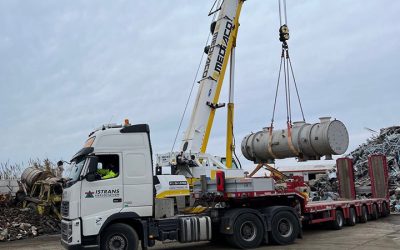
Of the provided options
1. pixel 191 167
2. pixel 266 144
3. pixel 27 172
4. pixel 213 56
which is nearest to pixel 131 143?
pixel 191 167

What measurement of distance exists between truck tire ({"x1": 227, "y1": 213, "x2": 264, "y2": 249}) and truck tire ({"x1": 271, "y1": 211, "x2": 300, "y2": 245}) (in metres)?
0.45

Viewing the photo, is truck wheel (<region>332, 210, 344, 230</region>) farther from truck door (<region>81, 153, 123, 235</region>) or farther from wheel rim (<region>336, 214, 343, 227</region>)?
truck door (<region>81, 153, 123, 235</region>)

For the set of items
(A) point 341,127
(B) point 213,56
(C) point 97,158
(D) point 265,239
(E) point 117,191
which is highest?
(B) point 213,56

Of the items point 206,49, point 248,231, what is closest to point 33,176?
point 206,49

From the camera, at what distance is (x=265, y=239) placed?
12820 millimetres

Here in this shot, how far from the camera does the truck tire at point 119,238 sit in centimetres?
1052

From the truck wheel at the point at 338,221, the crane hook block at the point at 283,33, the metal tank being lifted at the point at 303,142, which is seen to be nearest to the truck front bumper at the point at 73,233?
the metal tank being lifted at the point at 303,142

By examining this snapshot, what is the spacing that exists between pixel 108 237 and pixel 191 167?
185 inches

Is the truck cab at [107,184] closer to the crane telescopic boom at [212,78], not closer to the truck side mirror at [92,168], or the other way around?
the truck side mirror at [92,168]

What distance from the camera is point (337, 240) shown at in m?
13.2

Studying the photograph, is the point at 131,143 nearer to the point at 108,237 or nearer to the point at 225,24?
the point at 108,237

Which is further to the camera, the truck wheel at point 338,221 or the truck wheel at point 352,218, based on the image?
the truck wheel at point 352,218

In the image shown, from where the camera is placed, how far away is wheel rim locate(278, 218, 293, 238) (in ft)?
43.0

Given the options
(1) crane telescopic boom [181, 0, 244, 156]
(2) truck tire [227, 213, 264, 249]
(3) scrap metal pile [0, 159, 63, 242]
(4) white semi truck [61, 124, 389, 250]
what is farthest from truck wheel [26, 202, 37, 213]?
(2) truck tire [227, 213, 264, 249]
